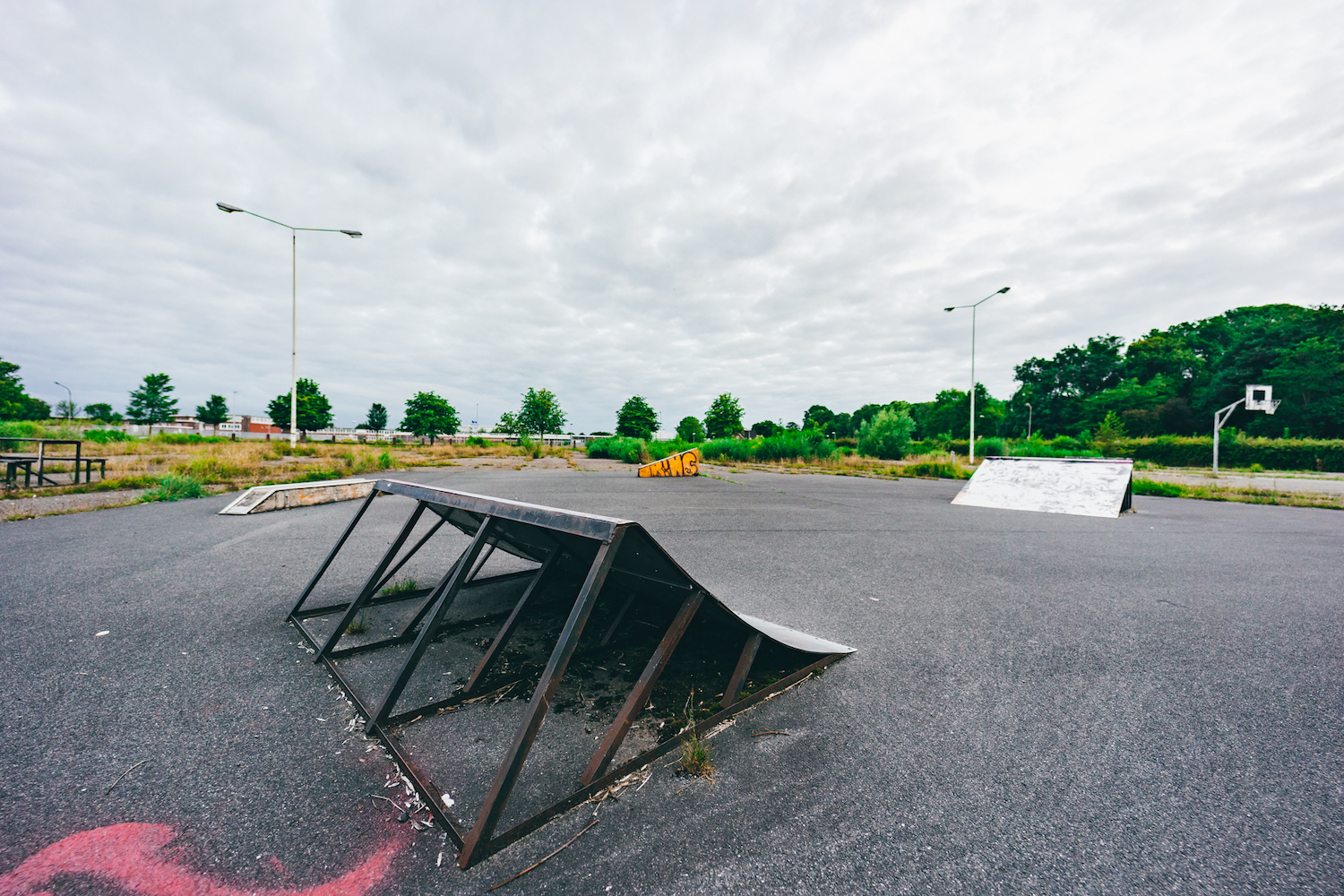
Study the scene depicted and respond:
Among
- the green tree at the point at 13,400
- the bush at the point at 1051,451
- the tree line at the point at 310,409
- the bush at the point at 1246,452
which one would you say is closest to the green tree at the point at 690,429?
the tree line at the point at 310,409

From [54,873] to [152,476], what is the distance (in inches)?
559

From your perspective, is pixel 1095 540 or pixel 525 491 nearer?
pixel 1095 540

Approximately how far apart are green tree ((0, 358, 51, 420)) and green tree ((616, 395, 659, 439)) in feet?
182

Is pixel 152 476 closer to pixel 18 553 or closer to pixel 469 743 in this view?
pixel 18 553

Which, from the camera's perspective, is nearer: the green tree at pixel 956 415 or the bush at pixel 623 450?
the bush at pixel 623 450

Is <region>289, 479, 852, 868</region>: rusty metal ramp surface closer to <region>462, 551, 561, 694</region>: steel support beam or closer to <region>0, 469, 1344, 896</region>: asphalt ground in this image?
<region>462, 551, 561, 694</region>: steel support beam

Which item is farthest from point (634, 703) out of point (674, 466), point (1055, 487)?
point (674, 466)

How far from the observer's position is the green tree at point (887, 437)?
2978 cm

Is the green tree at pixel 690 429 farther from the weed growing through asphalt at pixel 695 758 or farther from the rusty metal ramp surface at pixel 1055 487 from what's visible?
the weed growing through asphalt at pixel 695 758

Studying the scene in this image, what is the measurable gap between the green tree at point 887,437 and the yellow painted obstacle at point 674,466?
51.4ft

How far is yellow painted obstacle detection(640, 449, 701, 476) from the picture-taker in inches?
725

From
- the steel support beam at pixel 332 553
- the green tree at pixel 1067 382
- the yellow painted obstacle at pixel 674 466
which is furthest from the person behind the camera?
the green tree at pixel 1067 382

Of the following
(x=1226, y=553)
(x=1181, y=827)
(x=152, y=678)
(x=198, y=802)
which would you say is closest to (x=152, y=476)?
(x=152, y=678)

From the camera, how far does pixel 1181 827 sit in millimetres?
1746
